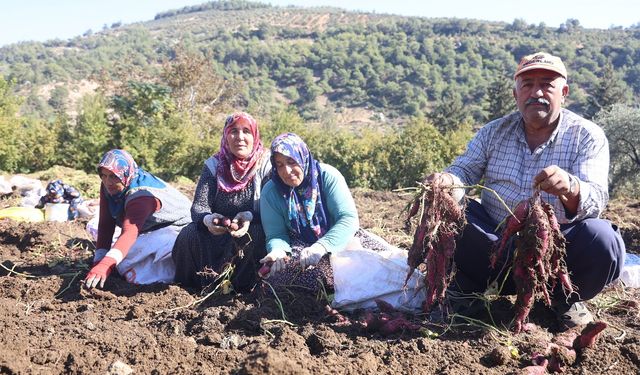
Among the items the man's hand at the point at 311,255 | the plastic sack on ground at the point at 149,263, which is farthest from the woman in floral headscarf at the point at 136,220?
the man's hand at the point at 311,255

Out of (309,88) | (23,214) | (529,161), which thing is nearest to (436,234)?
(529,161)

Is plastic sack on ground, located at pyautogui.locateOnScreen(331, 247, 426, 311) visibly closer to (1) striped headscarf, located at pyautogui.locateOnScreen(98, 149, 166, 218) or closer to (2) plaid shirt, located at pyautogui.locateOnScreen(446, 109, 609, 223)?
(2) plaid shirt, located at pyautogui.locateOnScreen(446, 109, 609, 223)

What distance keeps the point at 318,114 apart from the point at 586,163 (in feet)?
193

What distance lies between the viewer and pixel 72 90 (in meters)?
62.9

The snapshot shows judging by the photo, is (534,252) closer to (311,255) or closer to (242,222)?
(311,255)

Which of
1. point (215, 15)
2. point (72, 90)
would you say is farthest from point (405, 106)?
point (215, 15)

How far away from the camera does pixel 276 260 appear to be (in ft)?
10.6

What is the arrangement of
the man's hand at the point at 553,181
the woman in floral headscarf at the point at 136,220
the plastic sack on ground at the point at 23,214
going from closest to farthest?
the man's hand at the point at 553,181 < the woman in floral headscarf at the point at 136,220 < the plastic sack on ground at the point at 23,214

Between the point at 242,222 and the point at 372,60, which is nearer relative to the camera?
the point at 242,222

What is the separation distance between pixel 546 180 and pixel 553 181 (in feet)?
0.10

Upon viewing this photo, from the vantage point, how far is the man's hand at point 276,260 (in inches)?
126

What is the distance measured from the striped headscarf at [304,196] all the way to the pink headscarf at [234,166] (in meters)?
0.30

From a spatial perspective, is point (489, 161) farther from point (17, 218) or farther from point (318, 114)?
point (318, 114)

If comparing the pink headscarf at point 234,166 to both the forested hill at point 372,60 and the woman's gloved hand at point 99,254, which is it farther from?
the forested hill at point 372,60
